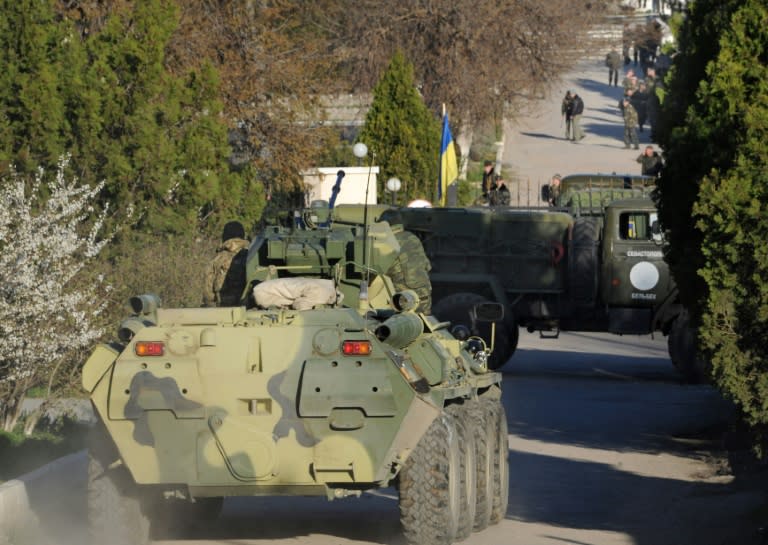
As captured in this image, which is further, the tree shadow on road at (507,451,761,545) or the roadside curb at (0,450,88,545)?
the tree shadow on road at (507,451,761,545)

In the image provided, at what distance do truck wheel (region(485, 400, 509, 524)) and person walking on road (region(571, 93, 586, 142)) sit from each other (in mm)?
39987

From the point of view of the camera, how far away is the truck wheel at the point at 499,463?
1244cm

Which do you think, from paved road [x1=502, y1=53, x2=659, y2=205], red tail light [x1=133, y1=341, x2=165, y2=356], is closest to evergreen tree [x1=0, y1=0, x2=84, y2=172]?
red tail light [x1=133, y1=341, x2=165, y2=356]

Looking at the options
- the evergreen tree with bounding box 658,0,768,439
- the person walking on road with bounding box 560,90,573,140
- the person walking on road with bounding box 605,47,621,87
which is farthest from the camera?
the person walking on road with bounding box 605,47,621,87

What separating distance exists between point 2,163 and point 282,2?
58.5ft

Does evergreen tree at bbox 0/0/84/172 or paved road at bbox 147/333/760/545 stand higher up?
evergreen tree at bbox 0/0/84/172

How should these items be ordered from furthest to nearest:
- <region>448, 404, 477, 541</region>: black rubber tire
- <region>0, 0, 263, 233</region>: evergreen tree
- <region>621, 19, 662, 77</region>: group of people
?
<region>621, 19, 662, 77</region>: group of people
<region>0, 0, 263, 233</region>: evergreen tree
<region>448, 404, 477, 541</region>: black rubber tire

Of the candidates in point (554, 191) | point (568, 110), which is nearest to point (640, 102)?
point (568, 110)

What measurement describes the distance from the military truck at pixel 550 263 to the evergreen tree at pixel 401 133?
11163 millimetres

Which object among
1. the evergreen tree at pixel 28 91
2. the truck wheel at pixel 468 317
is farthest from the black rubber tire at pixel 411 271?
the truck wheel at pixel 468 317

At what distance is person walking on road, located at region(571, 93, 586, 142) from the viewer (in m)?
52.1

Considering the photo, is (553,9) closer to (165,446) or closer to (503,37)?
(503,37)

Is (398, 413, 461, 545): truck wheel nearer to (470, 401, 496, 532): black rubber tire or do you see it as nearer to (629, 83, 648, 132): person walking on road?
(470, 401, 496, 532): black rubber tire

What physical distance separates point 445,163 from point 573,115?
21858 mm
